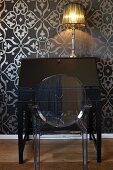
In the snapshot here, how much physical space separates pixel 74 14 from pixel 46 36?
443mm

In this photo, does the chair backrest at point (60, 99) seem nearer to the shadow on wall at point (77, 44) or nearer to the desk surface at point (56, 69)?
the desk surface at point (56, 69)

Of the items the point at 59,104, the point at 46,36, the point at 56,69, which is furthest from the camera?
the point at 46,36

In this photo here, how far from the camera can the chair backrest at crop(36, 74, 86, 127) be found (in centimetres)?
250

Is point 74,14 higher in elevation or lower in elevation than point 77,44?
higher

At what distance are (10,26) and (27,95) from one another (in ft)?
3.20

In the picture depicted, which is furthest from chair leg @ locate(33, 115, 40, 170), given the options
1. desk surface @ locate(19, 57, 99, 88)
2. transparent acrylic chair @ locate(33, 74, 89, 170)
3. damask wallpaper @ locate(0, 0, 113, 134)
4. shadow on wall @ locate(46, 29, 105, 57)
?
shadow on wall @ locate(46, 29, 105, 57)

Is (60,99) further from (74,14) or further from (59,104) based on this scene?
(74,14)

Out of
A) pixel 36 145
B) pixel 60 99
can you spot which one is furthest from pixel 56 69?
pixel 36 145

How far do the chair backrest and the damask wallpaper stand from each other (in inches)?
33.1

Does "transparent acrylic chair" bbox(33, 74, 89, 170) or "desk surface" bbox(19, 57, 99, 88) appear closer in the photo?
"transparent acrylic chair" bbox(33, 74, 89, 170)

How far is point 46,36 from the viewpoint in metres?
3.27

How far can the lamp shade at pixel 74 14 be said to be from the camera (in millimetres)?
2990

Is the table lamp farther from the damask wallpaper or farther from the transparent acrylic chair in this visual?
the transparent acrylic chair

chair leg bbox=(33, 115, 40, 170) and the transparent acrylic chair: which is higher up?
the transparent acrylic chair
